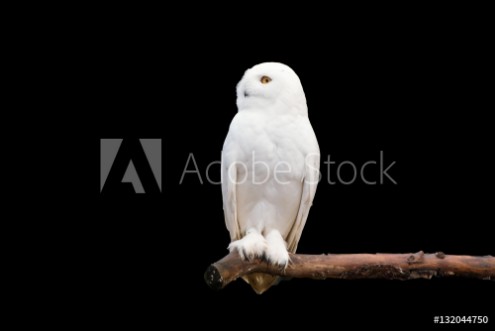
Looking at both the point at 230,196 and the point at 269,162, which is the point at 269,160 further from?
the point at 230,196

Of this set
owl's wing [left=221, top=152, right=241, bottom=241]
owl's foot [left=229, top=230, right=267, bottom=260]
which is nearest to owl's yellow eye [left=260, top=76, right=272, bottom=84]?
owl's wing [left=221, top=152, right=241, bottom=241]

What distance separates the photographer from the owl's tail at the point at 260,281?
3758 millimetres

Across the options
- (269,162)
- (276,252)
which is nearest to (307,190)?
(269,162)

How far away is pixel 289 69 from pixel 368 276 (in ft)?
4.39

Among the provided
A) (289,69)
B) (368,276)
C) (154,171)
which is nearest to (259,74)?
(289,69)

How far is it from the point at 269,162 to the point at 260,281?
78 centimetres

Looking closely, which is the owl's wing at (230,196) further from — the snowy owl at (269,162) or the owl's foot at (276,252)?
the owl's foot at (276,252)

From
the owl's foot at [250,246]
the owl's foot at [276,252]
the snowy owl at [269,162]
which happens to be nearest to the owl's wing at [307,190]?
the snowy owl at [269,162]

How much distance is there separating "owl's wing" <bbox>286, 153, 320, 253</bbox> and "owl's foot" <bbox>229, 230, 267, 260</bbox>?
29 centimetres

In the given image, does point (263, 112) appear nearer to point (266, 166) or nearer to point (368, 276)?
point (266, 166)

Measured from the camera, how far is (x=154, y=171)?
3.82 metres

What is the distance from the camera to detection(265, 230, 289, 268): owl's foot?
351cm

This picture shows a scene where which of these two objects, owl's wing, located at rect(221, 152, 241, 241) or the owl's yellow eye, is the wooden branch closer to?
owl's wing, located at rect(221, 152, 241, 241)

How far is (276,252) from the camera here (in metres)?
3.54
